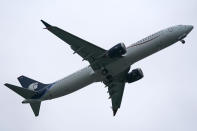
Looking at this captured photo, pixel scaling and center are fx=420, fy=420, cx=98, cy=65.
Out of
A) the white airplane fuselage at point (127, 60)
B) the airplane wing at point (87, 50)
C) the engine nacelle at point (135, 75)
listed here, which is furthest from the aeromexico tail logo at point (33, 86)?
the engine nacelle at point (135, 75)

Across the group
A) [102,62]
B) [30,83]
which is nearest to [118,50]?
[102,62]

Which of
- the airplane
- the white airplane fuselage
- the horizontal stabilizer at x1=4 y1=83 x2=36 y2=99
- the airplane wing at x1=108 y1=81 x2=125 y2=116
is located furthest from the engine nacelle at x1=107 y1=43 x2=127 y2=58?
the horizontal stabilizer at x1=4 y1=83 x2=36 y2=99

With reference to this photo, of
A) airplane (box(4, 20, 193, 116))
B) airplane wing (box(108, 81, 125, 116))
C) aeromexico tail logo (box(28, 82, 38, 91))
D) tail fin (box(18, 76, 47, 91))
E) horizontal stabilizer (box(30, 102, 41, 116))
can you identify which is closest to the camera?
airplane (box(4, 20, 193, 116))

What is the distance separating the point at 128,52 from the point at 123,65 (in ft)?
8.05

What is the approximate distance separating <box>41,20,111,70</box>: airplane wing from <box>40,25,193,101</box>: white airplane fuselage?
139 cm

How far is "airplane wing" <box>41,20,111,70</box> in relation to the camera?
199ft

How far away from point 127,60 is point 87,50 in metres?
6.24

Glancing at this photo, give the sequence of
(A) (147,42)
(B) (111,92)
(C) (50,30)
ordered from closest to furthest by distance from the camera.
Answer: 1. (C) (50,30)
2. (A) (147,42)
3. (B) (111,92)

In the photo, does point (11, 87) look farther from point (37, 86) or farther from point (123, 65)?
point (123, 65)

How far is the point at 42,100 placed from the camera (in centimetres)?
6781

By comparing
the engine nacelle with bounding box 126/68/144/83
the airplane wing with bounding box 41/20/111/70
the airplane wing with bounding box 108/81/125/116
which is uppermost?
the airplane wing with bounding box 41/20/111/70

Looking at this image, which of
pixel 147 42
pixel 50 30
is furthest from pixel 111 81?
pixel 50 30

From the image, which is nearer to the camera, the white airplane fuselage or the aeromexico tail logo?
the white airplane fuselage

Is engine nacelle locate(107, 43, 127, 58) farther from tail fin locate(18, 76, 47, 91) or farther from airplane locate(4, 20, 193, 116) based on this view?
tail fin locate(18, 76, 47, 91)
